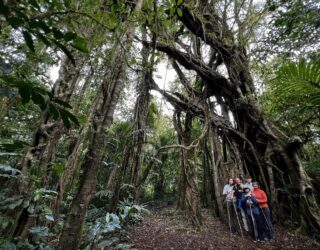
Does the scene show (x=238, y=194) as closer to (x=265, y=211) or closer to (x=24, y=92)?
(x=265, y=211)

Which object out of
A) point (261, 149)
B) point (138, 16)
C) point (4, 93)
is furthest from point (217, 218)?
point (4, 93)

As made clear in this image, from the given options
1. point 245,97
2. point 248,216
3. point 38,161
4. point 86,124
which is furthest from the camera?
point 245,97

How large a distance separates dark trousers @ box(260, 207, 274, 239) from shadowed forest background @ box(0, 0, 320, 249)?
0.72 ft

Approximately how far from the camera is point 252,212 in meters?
4.59

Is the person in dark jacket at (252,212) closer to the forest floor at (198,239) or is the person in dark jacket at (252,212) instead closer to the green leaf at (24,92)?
the forest floor at (198,239)

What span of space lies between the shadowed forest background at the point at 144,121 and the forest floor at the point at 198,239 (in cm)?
5

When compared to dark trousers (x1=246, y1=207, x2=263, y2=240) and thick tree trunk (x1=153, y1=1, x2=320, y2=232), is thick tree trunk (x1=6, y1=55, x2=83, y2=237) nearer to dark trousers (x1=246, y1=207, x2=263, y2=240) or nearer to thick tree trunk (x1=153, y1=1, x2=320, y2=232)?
thick tree trunk (x1=153, y1=1, x2=320, y2=232)

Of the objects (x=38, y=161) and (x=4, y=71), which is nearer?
(x=4, y=71)

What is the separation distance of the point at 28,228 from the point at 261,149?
5.09 m

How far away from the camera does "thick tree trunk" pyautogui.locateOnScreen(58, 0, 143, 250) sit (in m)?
1.77

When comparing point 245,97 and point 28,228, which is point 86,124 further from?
point 245,97

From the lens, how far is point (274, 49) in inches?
186

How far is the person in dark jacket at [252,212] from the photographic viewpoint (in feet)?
14.2

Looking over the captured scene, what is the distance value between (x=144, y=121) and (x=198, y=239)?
2.82m
